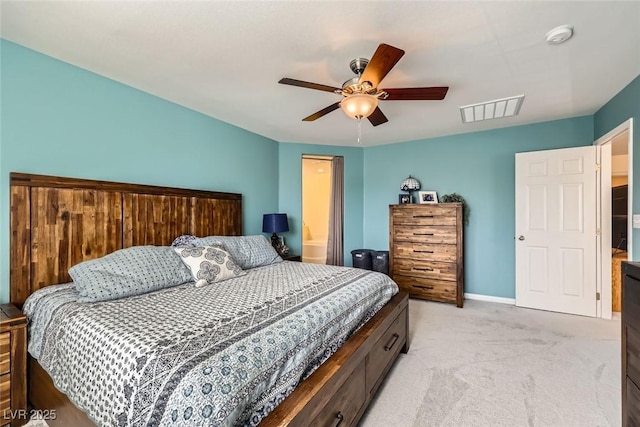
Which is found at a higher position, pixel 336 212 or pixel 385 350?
pixel 336 212

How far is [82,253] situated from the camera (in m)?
2.21

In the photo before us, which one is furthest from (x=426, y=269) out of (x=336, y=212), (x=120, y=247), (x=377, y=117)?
(x=120, y=247)

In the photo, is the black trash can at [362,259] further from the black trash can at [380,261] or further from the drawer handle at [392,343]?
the drawer handle at [392,343]

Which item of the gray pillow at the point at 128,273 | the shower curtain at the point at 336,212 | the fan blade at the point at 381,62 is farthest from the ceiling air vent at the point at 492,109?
the gray pillow at the point at 128,273

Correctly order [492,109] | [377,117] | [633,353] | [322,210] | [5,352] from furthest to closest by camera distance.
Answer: [322,210]
[492,109]
[377,117]
[5,352]
[633,353]

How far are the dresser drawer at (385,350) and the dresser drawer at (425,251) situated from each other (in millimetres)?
1615

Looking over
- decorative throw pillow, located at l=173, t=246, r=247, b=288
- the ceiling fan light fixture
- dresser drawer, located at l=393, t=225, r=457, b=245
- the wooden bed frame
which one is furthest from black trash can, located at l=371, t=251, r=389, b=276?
the ceiling fan light fixture

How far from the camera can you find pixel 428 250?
3879 millimetres

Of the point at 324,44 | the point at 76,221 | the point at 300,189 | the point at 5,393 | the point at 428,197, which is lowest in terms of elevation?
the point at 5,393

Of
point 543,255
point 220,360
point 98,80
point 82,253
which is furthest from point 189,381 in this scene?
point 543,255

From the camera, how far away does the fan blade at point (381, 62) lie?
159 cm

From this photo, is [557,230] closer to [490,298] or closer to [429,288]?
[490,298]

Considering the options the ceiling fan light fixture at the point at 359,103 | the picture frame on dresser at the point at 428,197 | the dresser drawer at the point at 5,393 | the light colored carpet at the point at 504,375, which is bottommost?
the light colored carpet at the point at 504,375

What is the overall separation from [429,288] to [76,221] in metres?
3.86
